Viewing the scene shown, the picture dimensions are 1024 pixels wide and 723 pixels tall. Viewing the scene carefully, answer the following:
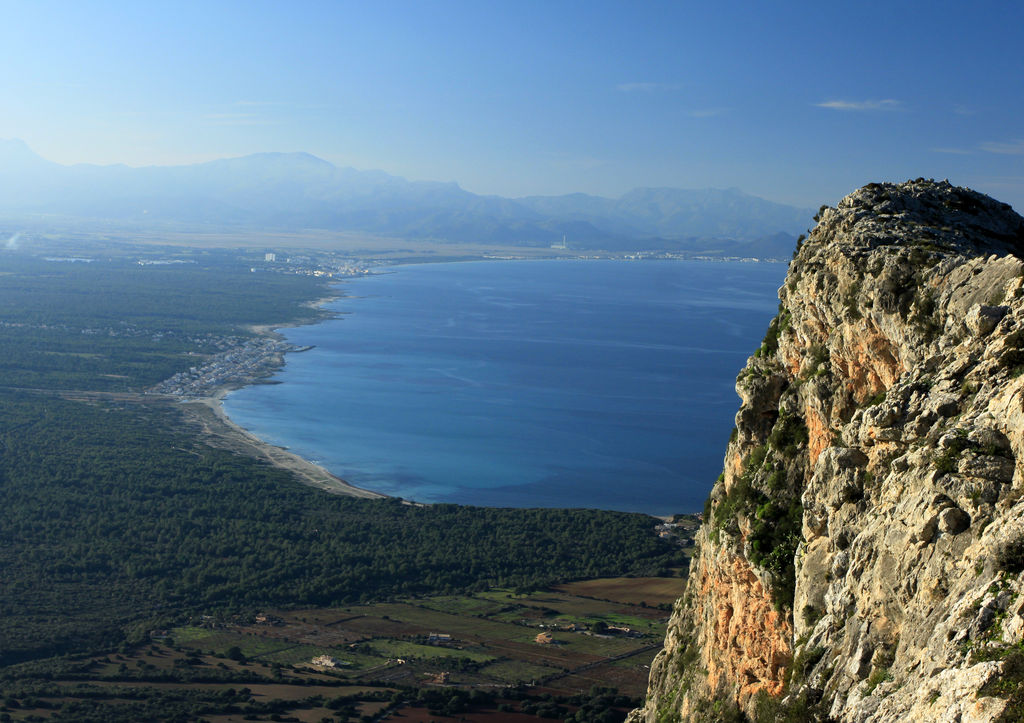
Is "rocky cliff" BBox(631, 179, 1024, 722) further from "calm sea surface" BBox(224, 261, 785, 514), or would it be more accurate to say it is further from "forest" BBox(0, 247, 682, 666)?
"calm sea surface" BBox(224, 261, 785, 514)

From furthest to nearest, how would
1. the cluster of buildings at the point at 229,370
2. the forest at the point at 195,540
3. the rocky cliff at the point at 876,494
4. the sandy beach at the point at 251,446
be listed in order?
1. the cluster of buildings at the point at 229,370
2. the sandy beach at the point at 251,446
3. the forest at the point at 195,540
4. the rocky cliff at the point at 876,494

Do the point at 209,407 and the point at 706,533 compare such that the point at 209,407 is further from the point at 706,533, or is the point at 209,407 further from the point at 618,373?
the point at 706,533

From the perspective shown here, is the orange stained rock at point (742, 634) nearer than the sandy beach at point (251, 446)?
Yes

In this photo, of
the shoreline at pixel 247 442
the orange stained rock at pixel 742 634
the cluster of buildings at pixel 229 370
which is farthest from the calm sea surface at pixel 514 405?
the orange stained rock at pixel 742 634

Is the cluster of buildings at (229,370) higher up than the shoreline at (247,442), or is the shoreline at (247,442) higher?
the cluster of buildings at (229,370)

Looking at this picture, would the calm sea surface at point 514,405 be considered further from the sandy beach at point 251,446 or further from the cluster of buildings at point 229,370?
the cluster of buildings at point 229,370

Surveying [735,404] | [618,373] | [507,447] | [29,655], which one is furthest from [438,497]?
[618,373]
